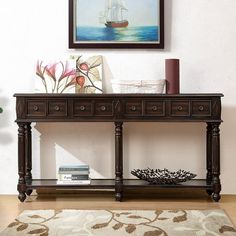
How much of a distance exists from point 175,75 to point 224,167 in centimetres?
81

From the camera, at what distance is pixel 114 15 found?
3.58 m

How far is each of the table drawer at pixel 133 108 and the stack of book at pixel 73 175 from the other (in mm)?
513

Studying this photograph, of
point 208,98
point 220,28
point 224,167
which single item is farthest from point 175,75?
point 224,167

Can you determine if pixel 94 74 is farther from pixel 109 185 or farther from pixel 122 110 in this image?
pixel 109 185

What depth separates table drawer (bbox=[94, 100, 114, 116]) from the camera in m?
3.28

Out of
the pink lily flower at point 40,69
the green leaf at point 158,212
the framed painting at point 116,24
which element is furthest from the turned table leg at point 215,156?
the pink lily flower at point 40,69

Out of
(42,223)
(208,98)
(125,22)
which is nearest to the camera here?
(42,223)

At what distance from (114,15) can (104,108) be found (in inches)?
29.8

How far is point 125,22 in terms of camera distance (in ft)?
11.7

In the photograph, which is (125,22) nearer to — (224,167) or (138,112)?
(138,112)

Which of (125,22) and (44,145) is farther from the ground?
(125,22)

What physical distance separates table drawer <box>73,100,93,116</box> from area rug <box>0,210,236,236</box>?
0.67 meters

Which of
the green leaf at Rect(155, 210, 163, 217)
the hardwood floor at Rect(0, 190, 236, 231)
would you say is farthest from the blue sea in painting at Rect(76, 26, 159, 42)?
the green leaf at Rect(155, 210, 163, 217)

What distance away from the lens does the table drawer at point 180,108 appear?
3.27 meters
